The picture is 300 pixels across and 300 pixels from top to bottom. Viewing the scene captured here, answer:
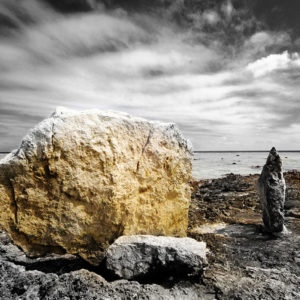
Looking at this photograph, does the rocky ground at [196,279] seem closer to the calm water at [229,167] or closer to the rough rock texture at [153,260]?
the rough rock texture at [153,260]

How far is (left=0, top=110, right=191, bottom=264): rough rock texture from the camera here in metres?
4.84

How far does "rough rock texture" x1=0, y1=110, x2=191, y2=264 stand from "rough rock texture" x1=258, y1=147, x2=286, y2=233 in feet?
13.8

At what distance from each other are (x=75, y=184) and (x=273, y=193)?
570cm

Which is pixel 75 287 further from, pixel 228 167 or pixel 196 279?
pixel 228 167

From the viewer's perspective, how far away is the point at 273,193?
7.90 meters

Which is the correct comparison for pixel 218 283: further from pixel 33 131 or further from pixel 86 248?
pixel 33 131

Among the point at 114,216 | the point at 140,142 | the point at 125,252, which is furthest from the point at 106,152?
the point at 125,252

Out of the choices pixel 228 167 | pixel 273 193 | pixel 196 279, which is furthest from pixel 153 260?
pixel 228 167

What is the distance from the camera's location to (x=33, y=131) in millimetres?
4805

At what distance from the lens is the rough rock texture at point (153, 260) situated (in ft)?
15.9

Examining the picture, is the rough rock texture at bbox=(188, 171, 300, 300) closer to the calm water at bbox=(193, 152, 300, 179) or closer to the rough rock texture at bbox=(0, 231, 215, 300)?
the rough rock texture at bbox=(0, 231, 215, 300)

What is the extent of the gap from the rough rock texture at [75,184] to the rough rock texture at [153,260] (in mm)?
410

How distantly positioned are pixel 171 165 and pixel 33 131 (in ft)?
9.17

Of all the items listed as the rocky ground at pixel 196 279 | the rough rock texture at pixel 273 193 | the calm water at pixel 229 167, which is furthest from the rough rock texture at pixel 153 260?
the calm water at pixel 229 167
